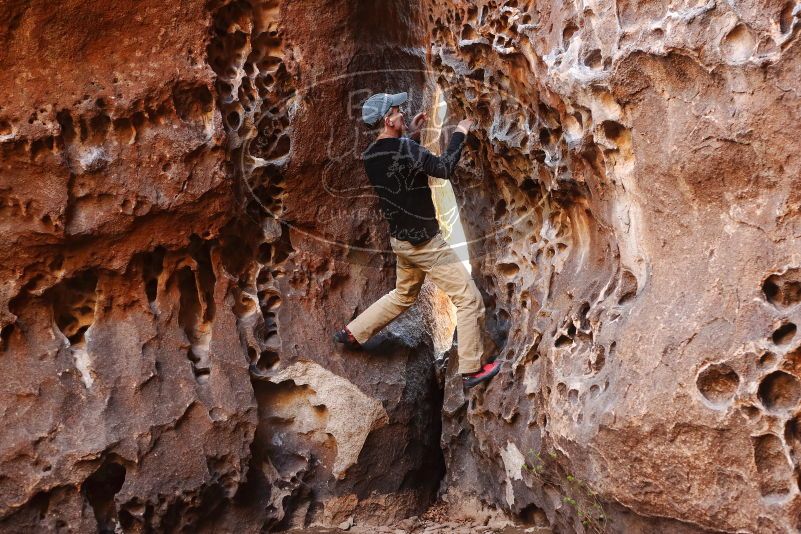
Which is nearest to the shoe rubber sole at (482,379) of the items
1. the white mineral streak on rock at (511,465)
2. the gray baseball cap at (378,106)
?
the white mineral streak on rock at (511,465)

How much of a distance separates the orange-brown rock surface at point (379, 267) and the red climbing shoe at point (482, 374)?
8 centimetres

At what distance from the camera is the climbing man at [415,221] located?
4375 mm

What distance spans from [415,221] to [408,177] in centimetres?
23

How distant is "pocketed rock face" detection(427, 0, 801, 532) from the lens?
3.12 m

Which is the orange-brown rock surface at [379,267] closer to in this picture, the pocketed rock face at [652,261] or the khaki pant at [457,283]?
the pocketed rock face at [652,261]

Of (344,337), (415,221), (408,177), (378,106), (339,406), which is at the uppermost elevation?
(378,106)

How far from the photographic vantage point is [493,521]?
4832 millimetres

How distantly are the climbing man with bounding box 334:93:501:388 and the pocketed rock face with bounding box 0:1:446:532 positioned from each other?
50cm

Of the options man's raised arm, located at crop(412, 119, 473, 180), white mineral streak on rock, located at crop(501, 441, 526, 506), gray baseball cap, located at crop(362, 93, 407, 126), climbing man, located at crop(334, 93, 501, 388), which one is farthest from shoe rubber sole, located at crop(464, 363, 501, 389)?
gray baseball cap, located at crop(362, 93, 407, 126)

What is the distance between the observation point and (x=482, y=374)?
464 centimetres

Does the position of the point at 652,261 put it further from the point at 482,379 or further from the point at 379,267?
the point at 379,267

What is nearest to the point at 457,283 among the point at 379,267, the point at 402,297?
the point at 402,297

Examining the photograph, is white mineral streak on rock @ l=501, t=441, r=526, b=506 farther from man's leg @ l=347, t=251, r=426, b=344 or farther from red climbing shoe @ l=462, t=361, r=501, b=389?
man's leg @ l=347, t=251, r=426, b=344

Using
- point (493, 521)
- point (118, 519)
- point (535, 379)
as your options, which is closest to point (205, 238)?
point (118, 519)
